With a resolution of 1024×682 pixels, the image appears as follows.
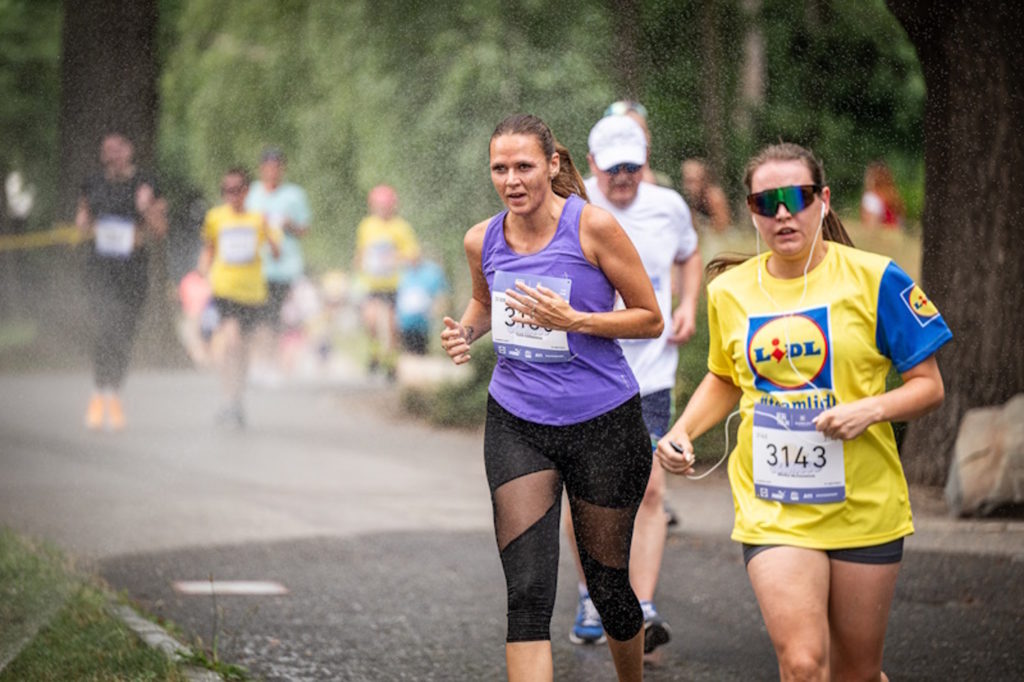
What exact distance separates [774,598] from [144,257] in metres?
8.95

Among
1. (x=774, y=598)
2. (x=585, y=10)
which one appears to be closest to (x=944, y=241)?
(x=774, y=598)

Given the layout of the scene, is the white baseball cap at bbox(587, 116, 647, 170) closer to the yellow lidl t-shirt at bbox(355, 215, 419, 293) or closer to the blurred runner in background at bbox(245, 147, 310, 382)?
the blurred runner in background at bbox(245, 147, 310, 382)

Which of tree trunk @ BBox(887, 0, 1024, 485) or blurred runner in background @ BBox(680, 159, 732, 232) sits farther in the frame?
blurred runner in background @ BBox(680, 159, 732, 232)

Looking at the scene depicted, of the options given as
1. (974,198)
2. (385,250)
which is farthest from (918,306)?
(385,250)

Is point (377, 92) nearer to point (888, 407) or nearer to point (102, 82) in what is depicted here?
point (102, 82)

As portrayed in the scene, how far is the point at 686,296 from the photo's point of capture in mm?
6605

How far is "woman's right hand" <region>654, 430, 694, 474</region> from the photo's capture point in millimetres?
4109

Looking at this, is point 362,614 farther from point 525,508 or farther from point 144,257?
point 144,257

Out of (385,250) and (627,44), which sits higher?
(627,44)

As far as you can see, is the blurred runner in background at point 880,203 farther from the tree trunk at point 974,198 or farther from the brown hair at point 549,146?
the brown hair at point 549,146

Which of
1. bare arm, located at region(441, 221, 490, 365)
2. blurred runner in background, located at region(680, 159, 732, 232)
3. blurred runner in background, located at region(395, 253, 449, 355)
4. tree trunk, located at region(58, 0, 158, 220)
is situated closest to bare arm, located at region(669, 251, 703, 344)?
bare arm, located at region(441, 221, 490, 365)

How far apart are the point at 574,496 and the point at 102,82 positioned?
10930 mm

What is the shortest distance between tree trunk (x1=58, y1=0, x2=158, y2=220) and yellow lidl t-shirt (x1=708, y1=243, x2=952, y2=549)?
1099 cm

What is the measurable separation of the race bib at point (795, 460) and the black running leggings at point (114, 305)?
8.64 meters
